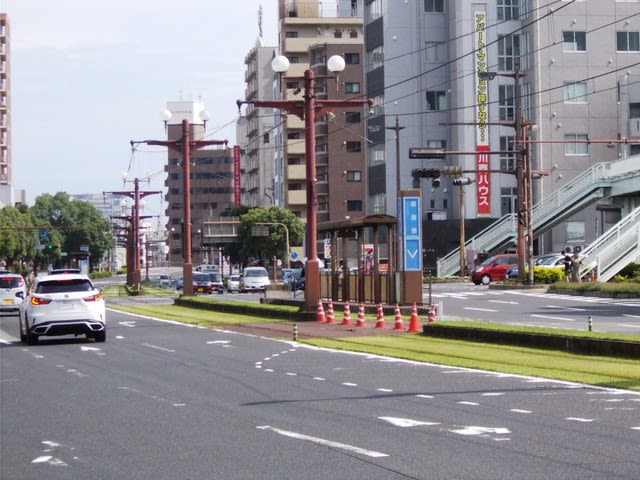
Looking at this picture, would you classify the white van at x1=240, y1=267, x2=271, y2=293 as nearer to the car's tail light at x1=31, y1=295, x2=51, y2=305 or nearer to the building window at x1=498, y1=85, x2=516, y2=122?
the building window at x1=498, y1=85, x2=516, y2=122

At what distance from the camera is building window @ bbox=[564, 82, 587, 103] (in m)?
A: 80.2

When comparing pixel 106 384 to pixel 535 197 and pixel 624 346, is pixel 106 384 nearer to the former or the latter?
pixel 624 346

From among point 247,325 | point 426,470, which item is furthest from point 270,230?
point 426,470

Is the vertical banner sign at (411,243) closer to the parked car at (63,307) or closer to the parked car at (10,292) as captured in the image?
the parked car at (63,307)

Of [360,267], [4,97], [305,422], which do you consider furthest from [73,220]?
[305,422]

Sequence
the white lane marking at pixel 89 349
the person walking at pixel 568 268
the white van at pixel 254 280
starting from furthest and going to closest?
1. the white van at pixel 254 280
2. the person walking at pixel 568 268
3. the white lane marking at pixel 89 349

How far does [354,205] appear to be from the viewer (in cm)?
11031

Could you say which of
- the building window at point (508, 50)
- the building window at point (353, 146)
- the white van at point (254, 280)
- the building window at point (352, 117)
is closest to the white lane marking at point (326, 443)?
the white van at point (254, 280)

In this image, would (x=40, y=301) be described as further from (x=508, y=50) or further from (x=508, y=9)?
(x=508, y=9)

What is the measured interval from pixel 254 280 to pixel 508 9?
26.7m

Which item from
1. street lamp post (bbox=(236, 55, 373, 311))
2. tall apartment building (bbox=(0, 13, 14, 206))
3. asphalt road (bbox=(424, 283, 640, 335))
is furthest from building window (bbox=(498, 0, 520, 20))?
tall apartment building (bbox=(0, 13, 14, 206))

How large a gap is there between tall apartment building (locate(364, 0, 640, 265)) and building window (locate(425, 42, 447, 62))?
0.07 meters

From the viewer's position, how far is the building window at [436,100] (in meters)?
85.9

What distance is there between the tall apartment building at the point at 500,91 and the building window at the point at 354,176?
2031 cm
